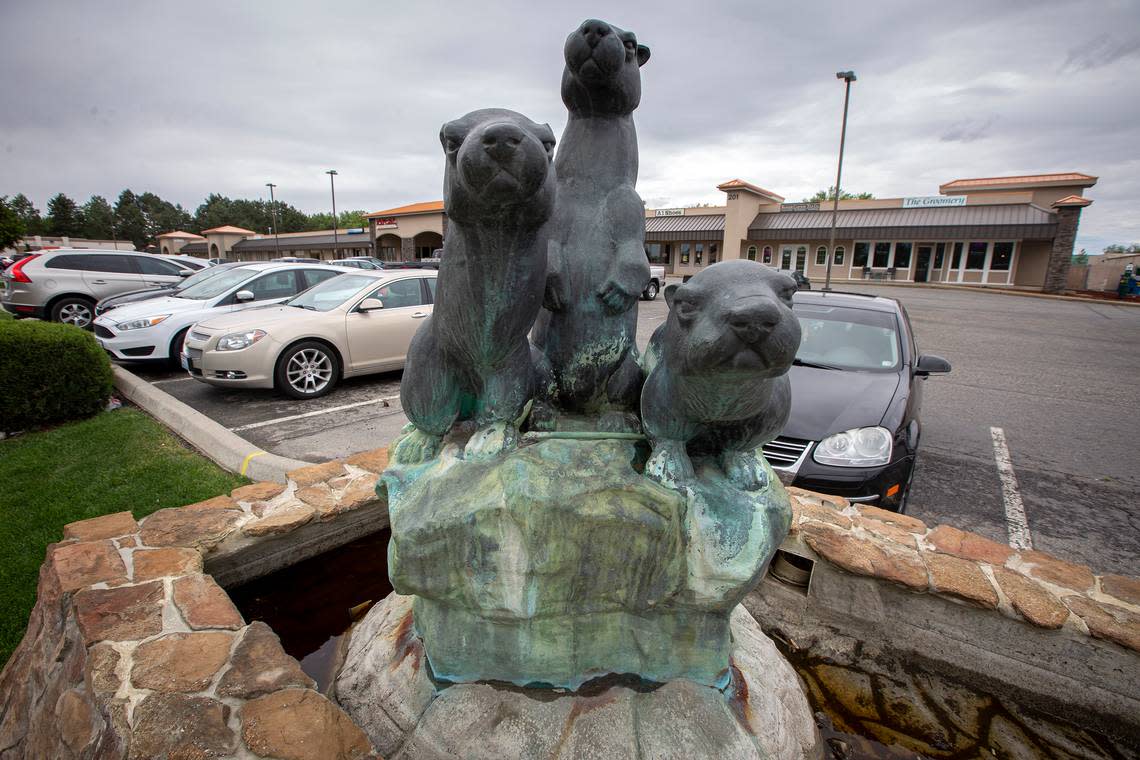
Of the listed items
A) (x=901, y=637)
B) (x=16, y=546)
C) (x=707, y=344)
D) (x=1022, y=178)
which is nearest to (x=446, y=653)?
(x=707, y=344)

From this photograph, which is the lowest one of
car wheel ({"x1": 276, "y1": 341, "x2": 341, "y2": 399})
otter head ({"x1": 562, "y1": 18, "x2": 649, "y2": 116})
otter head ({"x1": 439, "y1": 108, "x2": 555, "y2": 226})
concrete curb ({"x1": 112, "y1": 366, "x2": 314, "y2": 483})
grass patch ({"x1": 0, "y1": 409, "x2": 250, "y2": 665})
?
grass patch ({"x1": 0, "y1": 409, "x2": 250, "y2": 665})

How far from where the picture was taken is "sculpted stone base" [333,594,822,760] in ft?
6.23

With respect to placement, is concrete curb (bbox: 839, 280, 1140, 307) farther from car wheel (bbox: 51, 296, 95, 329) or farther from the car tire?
car wheel (bbox: 51, 296, 95, 329)

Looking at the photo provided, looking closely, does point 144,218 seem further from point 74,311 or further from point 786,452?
point 786,452

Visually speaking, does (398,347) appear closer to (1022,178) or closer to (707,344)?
(707,344)

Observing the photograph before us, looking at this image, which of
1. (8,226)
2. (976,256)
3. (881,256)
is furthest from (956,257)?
(8,226)

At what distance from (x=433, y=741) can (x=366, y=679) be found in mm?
479

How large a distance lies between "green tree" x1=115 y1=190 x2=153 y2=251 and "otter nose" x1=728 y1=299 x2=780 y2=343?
7559 centimetres

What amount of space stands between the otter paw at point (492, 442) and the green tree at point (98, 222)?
75.8 metres

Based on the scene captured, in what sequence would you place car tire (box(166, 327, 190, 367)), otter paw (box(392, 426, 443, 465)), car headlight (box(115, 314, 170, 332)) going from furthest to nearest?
car tire (box(166, 327, 190, 367)) → car headlight (box(115, 314, 170, 332)) → otter paw (box(392, 426, 443, 465))

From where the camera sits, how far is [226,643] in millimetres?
2053

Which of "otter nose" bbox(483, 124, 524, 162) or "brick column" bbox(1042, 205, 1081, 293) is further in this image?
"brick column" bbox(1042, 205, 1081, 293)

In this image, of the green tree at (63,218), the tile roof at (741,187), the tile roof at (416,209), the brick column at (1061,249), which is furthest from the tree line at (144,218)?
the brick column at (1061,249)

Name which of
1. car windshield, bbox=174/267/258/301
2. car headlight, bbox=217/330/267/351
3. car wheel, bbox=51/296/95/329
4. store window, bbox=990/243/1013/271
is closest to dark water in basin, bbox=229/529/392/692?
car headlight, bbox=217/330/267/351
